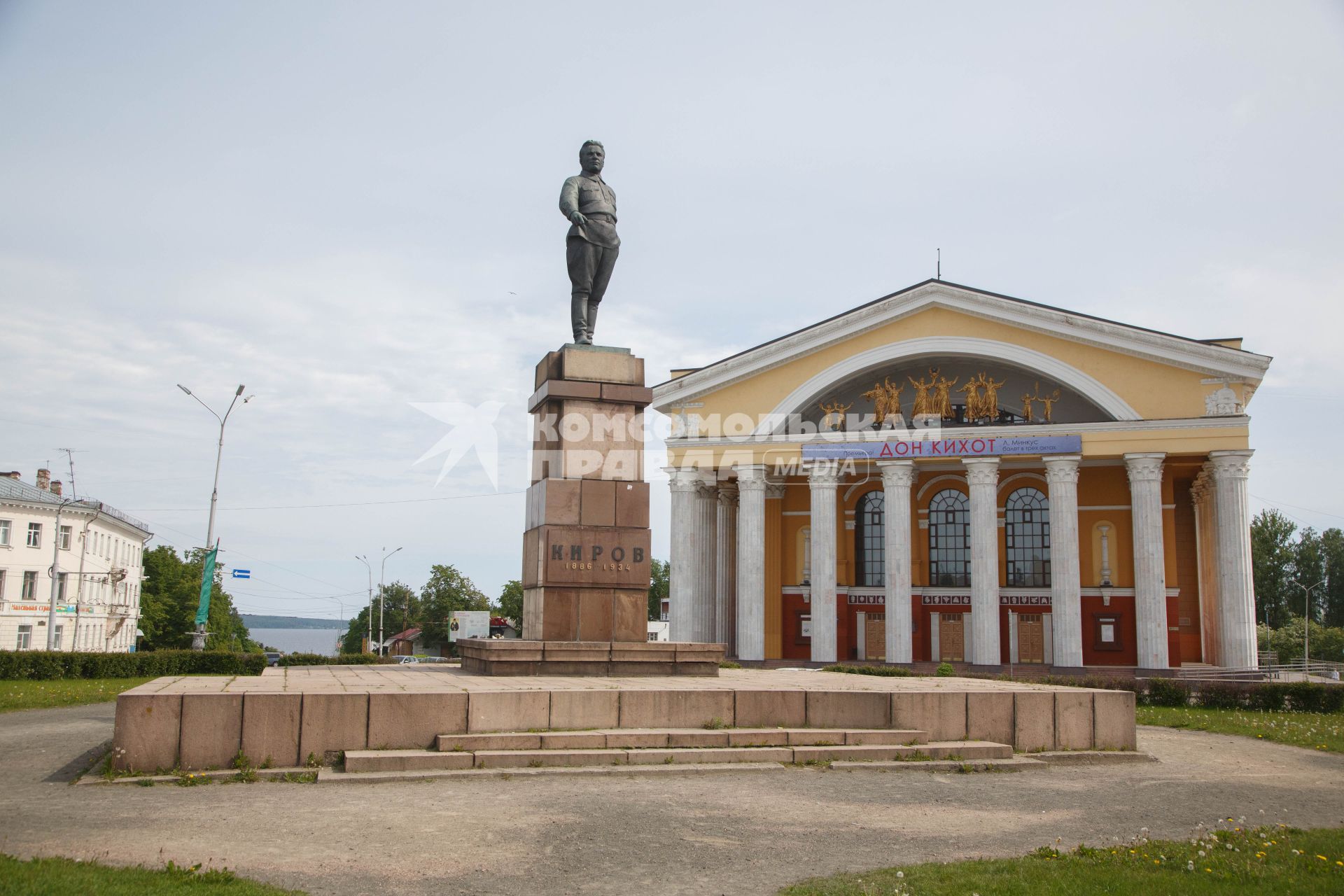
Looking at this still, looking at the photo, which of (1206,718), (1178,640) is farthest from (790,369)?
(1206,718)

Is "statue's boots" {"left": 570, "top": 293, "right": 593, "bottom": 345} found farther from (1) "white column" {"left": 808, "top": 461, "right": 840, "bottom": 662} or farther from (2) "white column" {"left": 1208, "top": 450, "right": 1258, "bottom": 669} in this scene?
(2) "white column" {"left": 1208, "top": 450, "right": 1258, "bottom": 669}

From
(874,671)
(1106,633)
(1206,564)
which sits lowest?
(874,671)

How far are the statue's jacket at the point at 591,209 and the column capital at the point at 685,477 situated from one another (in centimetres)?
2191

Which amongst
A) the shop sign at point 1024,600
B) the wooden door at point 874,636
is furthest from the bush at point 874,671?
the shop sign at point 1024,600

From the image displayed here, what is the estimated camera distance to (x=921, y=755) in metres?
11.9

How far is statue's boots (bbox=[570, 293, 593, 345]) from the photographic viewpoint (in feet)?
52.3

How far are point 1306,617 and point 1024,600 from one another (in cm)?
4372

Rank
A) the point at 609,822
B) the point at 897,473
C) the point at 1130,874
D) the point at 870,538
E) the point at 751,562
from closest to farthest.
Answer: the point at 1130,874, the point at 609,822, the point at 897,473, the point at 751,562, the point at 870,538

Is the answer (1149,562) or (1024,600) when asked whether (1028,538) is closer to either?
(1024,600)

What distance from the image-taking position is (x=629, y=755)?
1106 centimetres

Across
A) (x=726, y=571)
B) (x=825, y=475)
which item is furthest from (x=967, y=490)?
(x=726, y=571)

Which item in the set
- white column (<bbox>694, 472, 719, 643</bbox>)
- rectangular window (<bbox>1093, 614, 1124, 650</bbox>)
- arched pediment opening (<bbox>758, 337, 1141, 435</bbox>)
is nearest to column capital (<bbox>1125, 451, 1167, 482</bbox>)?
arched pediment opening (<bbox>758, 337, 1141, 435</bbox>)

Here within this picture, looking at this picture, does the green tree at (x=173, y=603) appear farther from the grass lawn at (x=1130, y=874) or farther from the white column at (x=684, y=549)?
the grass lawn at (x=1130, y=874)

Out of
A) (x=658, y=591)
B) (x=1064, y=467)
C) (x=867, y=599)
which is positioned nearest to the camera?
(x=1064, y=467)
